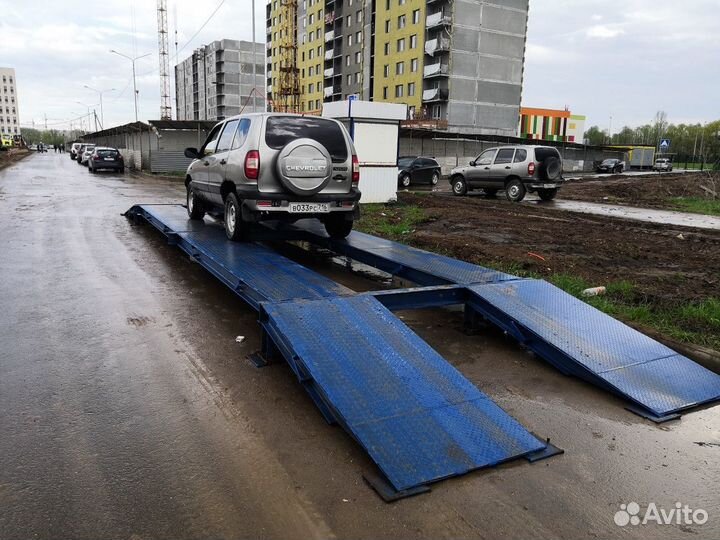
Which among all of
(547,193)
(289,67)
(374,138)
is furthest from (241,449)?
(289,67)

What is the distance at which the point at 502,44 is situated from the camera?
64.6m

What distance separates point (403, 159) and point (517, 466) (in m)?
26.4

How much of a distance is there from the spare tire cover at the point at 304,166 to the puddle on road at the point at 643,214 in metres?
10.8

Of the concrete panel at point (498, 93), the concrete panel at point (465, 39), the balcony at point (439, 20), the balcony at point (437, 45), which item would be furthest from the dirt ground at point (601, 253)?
the concrete panel at point (498, 93)

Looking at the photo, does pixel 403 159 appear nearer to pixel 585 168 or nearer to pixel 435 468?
pixel 435 468

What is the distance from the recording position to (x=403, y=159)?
29016mm

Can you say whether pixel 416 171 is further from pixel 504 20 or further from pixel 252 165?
pixel 504 20

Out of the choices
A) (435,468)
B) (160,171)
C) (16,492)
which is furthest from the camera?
(160,171)

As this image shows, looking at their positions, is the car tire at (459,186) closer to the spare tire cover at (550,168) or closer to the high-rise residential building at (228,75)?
the spare tire cover at (550,168)

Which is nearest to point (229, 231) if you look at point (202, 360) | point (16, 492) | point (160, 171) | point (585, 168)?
point (202, 360)

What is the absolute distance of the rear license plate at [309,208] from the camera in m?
7.98

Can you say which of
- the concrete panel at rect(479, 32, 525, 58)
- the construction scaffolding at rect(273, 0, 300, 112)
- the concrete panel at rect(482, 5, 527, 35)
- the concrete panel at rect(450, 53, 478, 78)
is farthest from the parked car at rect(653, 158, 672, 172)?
the construction scaffolding at rect(273, 0, 300, 112)

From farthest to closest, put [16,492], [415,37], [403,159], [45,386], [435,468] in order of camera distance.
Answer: [415,37] < [403,159] < [45,386] < [435,468] < [16,492]

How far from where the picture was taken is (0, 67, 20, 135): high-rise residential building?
530 feet
